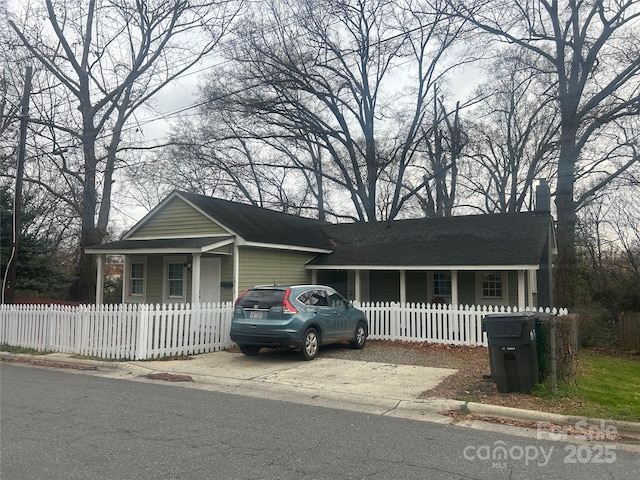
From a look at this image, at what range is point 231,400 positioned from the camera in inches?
289

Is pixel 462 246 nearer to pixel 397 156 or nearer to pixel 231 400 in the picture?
pixel 231 400

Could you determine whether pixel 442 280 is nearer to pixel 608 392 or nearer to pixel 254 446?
pixel 608 392

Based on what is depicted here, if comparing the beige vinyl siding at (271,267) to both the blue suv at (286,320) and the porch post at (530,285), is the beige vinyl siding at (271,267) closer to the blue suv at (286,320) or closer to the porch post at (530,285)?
the blue suv at (286,320)

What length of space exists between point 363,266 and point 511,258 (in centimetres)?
480

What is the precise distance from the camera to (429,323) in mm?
13680

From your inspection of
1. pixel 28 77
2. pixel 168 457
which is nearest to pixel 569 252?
pixel 168 457

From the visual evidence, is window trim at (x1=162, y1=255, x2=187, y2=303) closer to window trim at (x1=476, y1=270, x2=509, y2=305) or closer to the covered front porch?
the covered front porch

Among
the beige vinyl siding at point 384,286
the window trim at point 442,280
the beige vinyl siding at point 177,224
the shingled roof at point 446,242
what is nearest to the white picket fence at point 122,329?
the beige vinyl siding at point 177,224

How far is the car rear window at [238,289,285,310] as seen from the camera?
10445 mm

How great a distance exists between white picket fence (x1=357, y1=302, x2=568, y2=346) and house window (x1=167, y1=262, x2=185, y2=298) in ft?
21.0

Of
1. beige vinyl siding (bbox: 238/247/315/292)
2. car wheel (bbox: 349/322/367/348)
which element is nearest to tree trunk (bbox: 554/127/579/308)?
beige vinyl siding (bbox: 238/247/315/292)

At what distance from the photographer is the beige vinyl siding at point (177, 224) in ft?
53.1

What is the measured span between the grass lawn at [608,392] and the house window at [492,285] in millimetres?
5063

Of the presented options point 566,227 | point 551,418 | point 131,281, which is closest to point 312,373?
point 551,418
